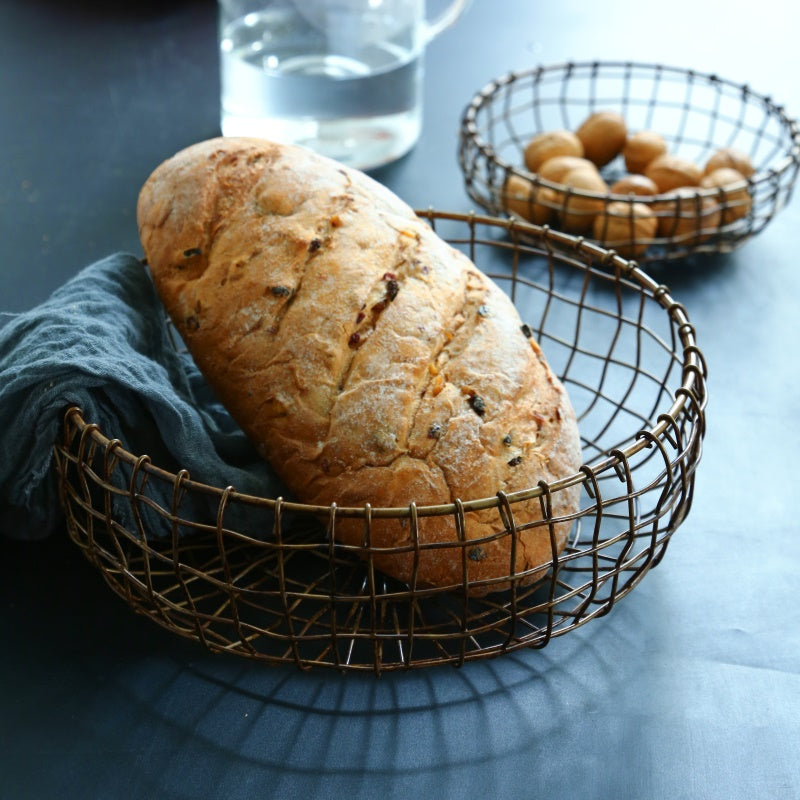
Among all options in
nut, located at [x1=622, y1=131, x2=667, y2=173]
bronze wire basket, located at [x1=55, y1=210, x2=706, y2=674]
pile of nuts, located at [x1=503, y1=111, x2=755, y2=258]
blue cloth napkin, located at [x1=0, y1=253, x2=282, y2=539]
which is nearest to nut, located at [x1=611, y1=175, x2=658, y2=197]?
pile of nuts, located at [x1=503, y1=111, x2=755, y2=258]

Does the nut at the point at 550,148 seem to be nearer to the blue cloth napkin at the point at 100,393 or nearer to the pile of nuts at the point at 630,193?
the pile of nuts at the point at 630,193

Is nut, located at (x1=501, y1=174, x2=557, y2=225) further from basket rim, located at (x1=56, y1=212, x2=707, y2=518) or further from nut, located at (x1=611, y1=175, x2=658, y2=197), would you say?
basket rim, located at (x1=56, y1=212, x2=707, y2=518)

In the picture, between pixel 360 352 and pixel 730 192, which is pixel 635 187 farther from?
pixel 360 352

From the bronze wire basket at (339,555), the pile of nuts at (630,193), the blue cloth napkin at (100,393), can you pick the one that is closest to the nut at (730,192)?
the pile of nuts at (630,193)

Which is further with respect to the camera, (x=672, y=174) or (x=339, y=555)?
(x=672, y=174)

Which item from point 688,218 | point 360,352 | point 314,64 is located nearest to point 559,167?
point 688,218

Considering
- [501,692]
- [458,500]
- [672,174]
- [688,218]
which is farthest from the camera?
[672,174]
